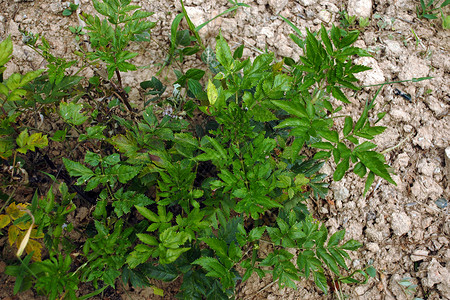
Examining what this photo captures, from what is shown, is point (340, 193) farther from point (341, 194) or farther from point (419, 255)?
point (419, 255)

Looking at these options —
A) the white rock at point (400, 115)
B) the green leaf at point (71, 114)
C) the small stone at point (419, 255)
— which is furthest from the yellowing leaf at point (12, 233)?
the white rock at point (400, 115)

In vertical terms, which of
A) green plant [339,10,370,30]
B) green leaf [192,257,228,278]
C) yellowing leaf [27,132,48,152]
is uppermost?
yellowing leaf [27,132,48,152]

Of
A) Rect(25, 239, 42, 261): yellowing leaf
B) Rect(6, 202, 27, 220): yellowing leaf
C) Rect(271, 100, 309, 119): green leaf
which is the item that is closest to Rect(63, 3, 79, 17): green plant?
Rect(6, 202, 27, 220): yellowing leaf

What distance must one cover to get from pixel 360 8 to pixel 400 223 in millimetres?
1686

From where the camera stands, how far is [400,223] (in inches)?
87.8

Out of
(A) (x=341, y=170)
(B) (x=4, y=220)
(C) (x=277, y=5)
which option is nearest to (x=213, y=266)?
(A) (x=341, y=170)

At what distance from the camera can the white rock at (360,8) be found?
2748 mm

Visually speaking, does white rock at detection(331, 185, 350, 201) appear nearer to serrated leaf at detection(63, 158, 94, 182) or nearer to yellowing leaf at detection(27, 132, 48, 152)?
serrated leaf at detection(63, 158, 94, 182)

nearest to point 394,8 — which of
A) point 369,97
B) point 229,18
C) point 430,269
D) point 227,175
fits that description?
point 369,97

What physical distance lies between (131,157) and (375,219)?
5.21 feet

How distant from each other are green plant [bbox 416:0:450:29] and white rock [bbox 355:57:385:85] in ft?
2.14

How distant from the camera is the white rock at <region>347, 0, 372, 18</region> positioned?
2.75 m

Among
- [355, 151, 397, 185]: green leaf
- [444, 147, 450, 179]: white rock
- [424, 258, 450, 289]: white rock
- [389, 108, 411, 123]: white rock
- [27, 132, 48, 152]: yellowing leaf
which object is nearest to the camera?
[355, 151, 397, 185]: green leaf

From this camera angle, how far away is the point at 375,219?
2.25 m
